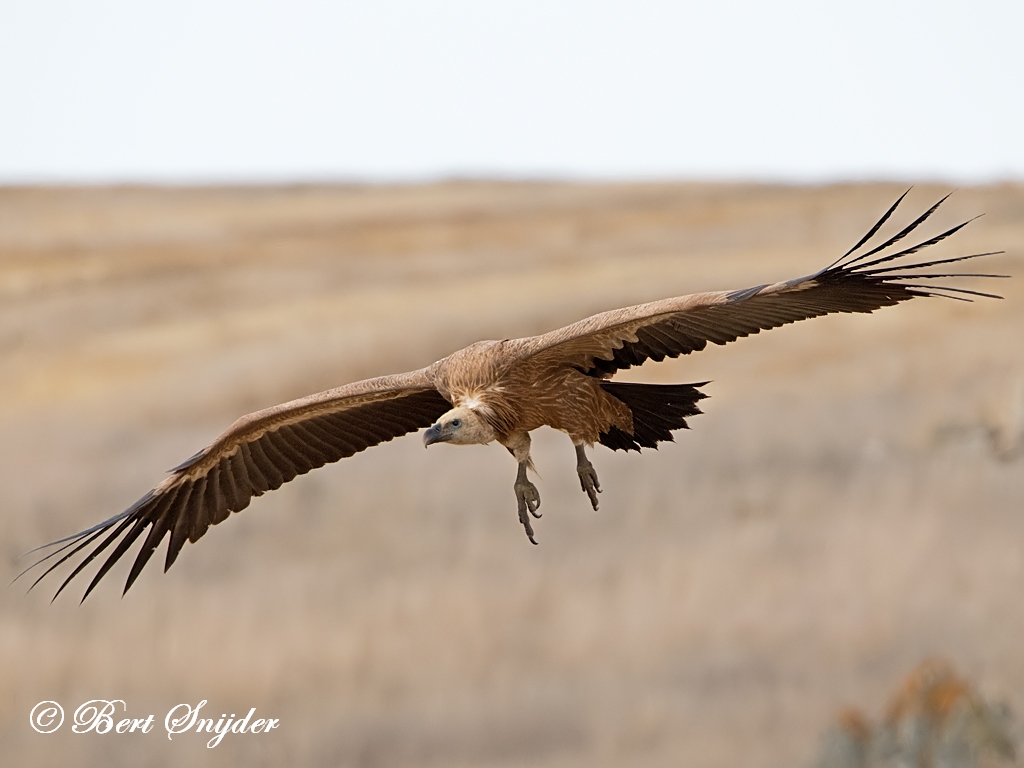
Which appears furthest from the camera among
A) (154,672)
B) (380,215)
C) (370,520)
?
(380,215)

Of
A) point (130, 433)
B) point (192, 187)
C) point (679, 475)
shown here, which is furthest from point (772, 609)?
point (192, 187)

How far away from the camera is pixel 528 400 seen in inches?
247

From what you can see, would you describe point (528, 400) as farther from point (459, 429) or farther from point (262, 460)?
point (262, 460)

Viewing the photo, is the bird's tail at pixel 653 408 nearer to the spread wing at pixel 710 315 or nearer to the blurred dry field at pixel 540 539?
the spread wing at pixel 710 315

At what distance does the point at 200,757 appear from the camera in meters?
23.2

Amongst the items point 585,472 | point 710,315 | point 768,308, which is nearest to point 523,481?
point 585,472

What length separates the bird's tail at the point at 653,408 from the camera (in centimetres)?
647

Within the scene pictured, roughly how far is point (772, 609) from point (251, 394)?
9.30 meters

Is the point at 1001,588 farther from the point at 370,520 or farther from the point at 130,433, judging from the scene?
the point at 130,433

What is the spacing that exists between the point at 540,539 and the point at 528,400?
19429 millimetres

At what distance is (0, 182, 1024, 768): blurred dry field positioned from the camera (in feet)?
73.5

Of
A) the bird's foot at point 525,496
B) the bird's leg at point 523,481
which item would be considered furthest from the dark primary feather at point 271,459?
the bird's foot at point 525,496

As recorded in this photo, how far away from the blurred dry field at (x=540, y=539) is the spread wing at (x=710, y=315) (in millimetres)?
15293

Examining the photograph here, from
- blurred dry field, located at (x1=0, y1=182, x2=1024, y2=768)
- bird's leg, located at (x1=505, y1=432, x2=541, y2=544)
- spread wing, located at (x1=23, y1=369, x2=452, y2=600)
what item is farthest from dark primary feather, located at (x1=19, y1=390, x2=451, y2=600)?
blurred dry field, located at (x1=0, y1=182, x2=1024, y2=768)
